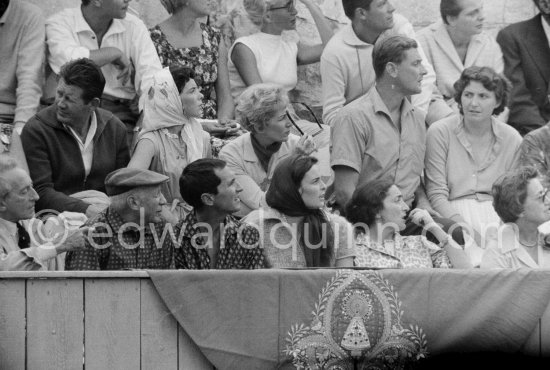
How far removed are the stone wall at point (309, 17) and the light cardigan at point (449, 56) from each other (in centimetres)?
64

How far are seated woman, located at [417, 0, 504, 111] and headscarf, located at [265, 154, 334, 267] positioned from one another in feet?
6.69

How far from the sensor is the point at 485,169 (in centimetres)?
906

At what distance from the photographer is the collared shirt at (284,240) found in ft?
26.0

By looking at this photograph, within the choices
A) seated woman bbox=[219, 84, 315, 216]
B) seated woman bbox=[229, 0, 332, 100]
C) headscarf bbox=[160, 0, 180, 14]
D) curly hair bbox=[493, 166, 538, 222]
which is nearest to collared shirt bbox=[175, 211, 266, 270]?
seated woman bbox=[219, 84, 315, 216]

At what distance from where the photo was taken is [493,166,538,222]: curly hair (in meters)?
8.19

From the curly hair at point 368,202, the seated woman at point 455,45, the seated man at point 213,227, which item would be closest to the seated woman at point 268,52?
the seated woman at point 455,45

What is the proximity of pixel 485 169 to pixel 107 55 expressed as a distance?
6.96ft

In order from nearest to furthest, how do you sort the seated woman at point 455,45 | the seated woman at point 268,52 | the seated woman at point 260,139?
the seated woman at point 260,139, the seated woman at point 268,52, the seated woman at point 455,45

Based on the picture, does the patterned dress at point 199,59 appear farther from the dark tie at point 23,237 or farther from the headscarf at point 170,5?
the dark tie at point 23,237

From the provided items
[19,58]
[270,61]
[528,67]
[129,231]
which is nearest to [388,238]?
[129,231]

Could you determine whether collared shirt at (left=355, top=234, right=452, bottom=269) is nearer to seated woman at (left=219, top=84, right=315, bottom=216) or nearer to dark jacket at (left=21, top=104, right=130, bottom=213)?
Result: seated woman at (left=219, top=84, right=315, bottom=216)

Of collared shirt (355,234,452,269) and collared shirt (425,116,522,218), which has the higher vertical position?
collared shirt (425,116,522,218)

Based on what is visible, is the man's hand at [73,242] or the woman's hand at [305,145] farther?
the woman's hand at [305,145]

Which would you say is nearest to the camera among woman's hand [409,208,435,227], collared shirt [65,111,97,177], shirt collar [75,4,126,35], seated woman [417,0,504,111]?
woman's hand [409,208,435,227]
